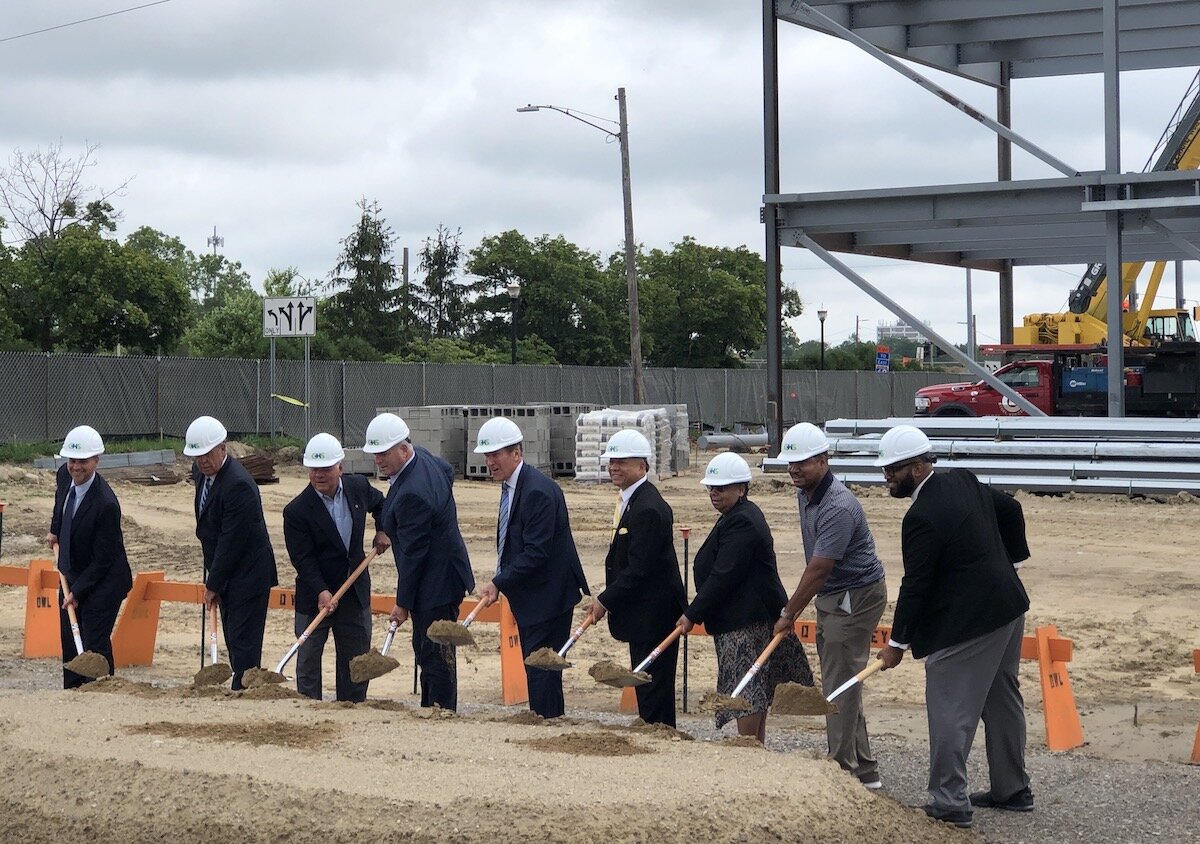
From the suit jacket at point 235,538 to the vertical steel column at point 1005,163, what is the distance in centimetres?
2364

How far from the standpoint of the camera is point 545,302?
188ft

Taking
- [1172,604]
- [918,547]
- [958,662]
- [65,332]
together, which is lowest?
[1172,604]

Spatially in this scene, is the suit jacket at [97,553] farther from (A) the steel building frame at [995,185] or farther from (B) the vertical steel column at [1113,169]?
(B) the vertical steel column at [1113,169]

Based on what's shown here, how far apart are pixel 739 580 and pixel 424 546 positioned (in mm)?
1957

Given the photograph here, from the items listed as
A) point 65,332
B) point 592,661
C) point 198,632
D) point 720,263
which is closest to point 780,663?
point 592,661

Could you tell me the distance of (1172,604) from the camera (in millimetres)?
13555

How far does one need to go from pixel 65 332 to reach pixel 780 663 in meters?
30.3

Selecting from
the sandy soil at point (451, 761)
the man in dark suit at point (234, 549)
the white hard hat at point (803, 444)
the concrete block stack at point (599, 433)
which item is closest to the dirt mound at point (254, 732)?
the sandy soil at point (451, 761)

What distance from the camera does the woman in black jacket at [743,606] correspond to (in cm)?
726

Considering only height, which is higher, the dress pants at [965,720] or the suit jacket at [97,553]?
the suit jacket at [97,553]

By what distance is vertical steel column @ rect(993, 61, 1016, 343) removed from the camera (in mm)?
29875

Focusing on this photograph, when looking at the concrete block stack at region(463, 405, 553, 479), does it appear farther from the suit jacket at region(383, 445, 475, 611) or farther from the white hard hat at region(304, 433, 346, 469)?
the suit jacket at region(383, 445, 475, 611)

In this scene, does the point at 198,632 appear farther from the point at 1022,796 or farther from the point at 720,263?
the point at 720,263

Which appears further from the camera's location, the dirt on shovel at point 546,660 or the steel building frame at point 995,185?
the steel building frame at point 995,185
